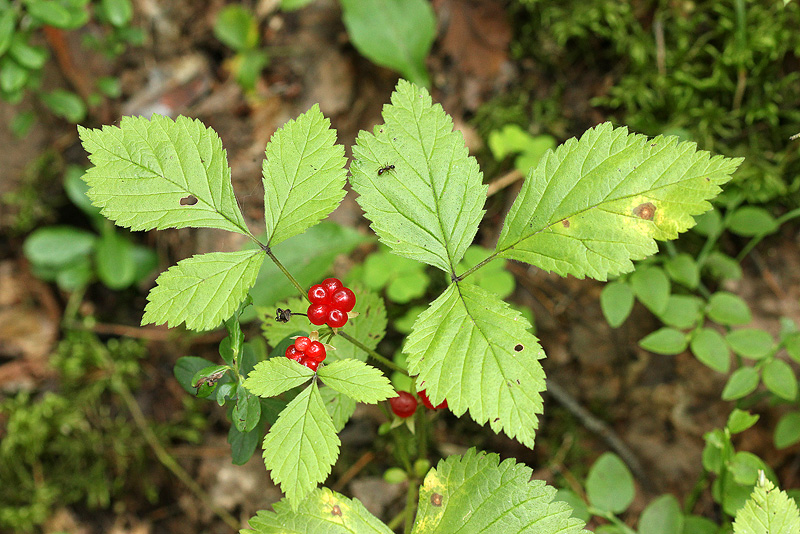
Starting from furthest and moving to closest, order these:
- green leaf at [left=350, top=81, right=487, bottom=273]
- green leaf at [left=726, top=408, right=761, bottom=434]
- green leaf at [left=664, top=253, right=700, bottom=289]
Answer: green leaf at [left=664, top=253, right=700, bottom=289] → green leaf at [left=726, top=408, right=761, bottom=434] → green leaf at [left=350, top=81, right=487, bottom=273]

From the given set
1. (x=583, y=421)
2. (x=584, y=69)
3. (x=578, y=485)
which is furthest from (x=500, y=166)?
(x=578, y=485)

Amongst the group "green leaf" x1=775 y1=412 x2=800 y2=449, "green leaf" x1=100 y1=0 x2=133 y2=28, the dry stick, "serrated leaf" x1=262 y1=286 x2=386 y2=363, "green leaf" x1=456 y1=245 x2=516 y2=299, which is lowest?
the dry stick

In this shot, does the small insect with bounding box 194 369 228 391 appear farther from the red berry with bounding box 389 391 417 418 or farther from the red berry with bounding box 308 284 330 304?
the red berry with bounding box 389 391 417 418

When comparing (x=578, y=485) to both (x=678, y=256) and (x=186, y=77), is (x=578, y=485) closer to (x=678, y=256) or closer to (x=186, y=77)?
(x=678, y=256)

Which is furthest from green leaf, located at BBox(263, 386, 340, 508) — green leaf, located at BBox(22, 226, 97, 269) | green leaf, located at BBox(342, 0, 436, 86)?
green leaf, located at BBox(22, 226, 97, 269)

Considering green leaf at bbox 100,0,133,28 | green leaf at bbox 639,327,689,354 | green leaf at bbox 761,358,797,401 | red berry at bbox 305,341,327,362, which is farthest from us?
green leaf at bbox 100,0,133,28

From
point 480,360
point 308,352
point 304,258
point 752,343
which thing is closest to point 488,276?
point 304,258
